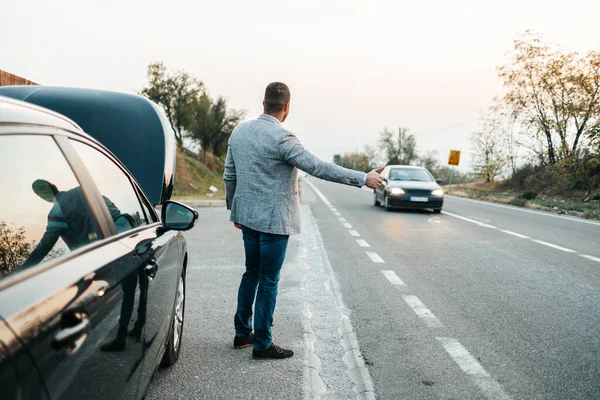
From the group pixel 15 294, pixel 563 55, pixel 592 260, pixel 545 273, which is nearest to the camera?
pixel 15 294

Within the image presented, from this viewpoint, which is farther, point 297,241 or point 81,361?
point 297,241

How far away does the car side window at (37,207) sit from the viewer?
1822mm

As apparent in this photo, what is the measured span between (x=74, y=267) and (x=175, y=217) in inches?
53.0

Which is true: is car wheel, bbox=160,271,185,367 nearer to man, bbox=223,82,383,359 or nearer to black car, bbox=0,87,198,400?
black car, bbox=0,87,198,400

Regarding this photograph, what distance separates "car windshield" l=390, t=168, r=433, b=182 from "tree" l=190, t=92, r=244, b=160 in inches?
1117

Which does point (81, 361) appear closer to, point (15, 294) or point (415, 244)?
point (15, 294)

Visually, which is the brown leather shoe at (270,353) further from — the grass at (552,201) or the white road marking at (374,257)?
the grass at (552,201)

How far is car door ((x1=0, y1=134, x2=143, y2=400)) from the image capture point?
1476mm

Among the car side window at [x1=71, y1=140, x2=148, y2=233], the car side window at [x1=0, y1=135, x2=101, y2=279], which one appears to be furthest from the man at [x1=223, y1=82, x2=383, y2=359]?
the car side window at [x1=0, y1=135, x2=101, y2=279]

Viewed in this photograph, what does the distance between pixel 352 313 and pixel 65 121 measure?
12.5 ft

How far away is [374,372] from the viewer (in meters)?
3.89

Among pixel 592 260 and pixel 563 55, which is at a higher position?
pixel 563 55

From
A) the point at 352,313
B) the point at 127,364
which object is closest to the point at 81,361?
the point at 127,364

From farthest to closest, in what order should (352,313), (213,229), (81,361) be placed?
(213,229) < (352,313) < (81,361)
